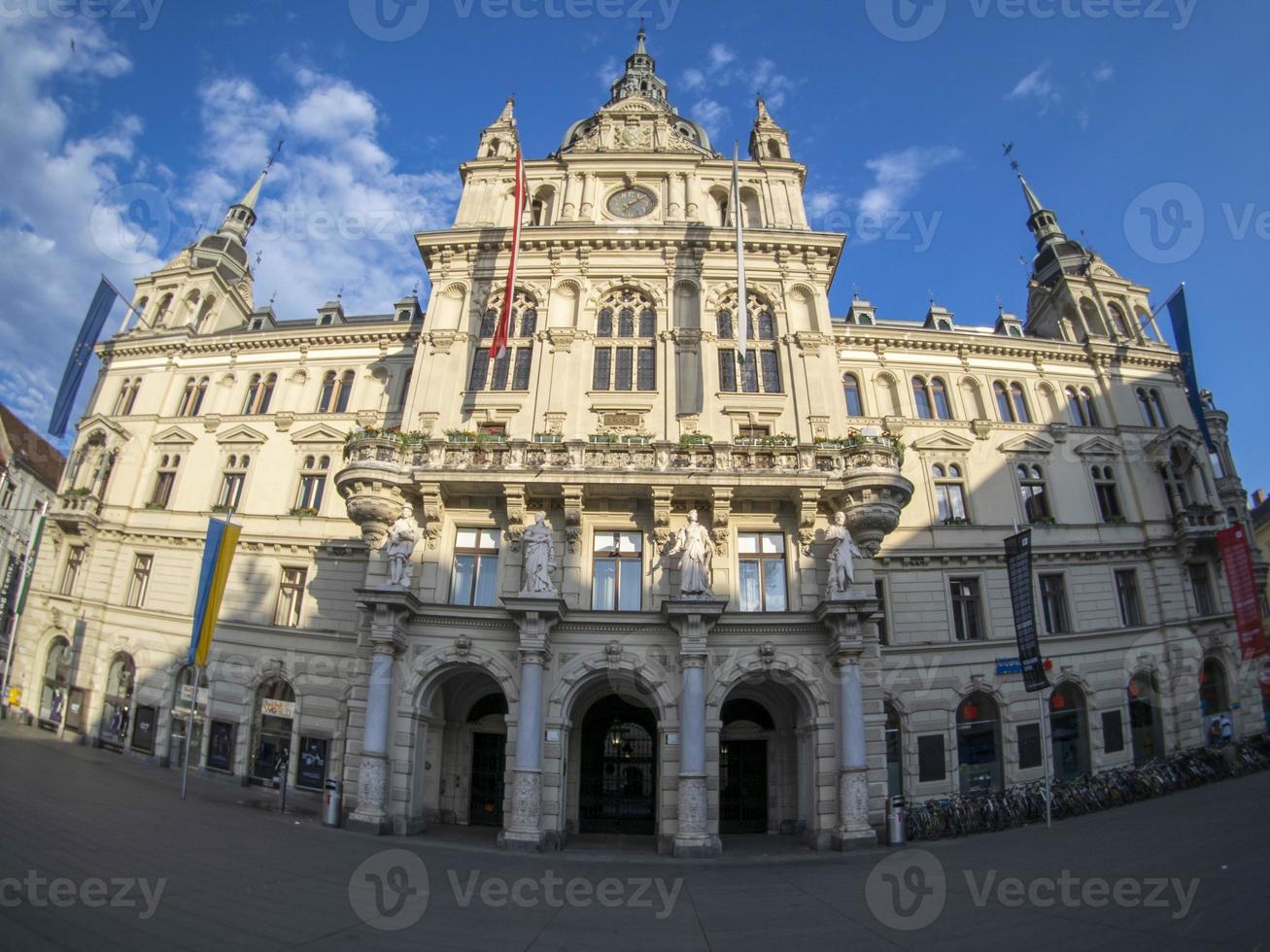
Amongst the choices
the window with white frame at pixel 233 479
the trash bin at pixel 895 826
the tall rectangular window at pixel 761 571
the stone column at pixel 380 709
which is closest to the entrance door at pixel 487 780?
the stone column at pixel 380 709

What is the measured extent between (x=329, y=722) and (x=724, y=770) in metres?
16.4

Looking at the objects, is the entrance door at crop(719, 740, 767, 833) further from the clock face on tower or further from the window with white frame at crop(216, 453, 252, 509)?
A: the window with white frame at crop(216, 453, 252, 509)

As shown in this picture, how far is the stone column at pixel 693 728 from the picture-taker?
59.8ft

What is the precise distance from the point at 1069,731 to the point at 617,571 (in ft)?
71.2

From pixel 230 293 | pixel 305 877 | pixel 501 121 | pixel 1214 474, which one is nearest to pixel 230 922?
pixel 305 877

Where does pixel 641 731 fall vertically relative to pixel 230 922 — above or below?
above

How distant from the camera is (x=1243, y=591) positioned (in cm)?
2827

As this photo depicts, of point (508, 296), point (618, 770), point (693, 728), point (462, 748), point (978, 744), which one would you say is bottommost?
point (618, 770)

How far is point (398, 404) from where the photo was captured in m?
32.2

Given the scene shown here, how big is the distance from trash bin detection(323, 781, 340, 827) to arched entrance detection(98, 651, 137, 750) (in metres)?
17.2

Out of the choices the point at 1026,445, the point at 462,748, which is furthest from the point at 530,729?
the point at 1026,445

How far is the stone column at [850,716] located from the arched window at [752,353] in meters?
9.28

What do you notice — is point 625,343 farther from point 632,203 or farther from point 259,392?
point 259,392

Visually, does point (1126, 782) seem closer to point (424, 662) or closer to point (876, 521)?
point (876, 521)
